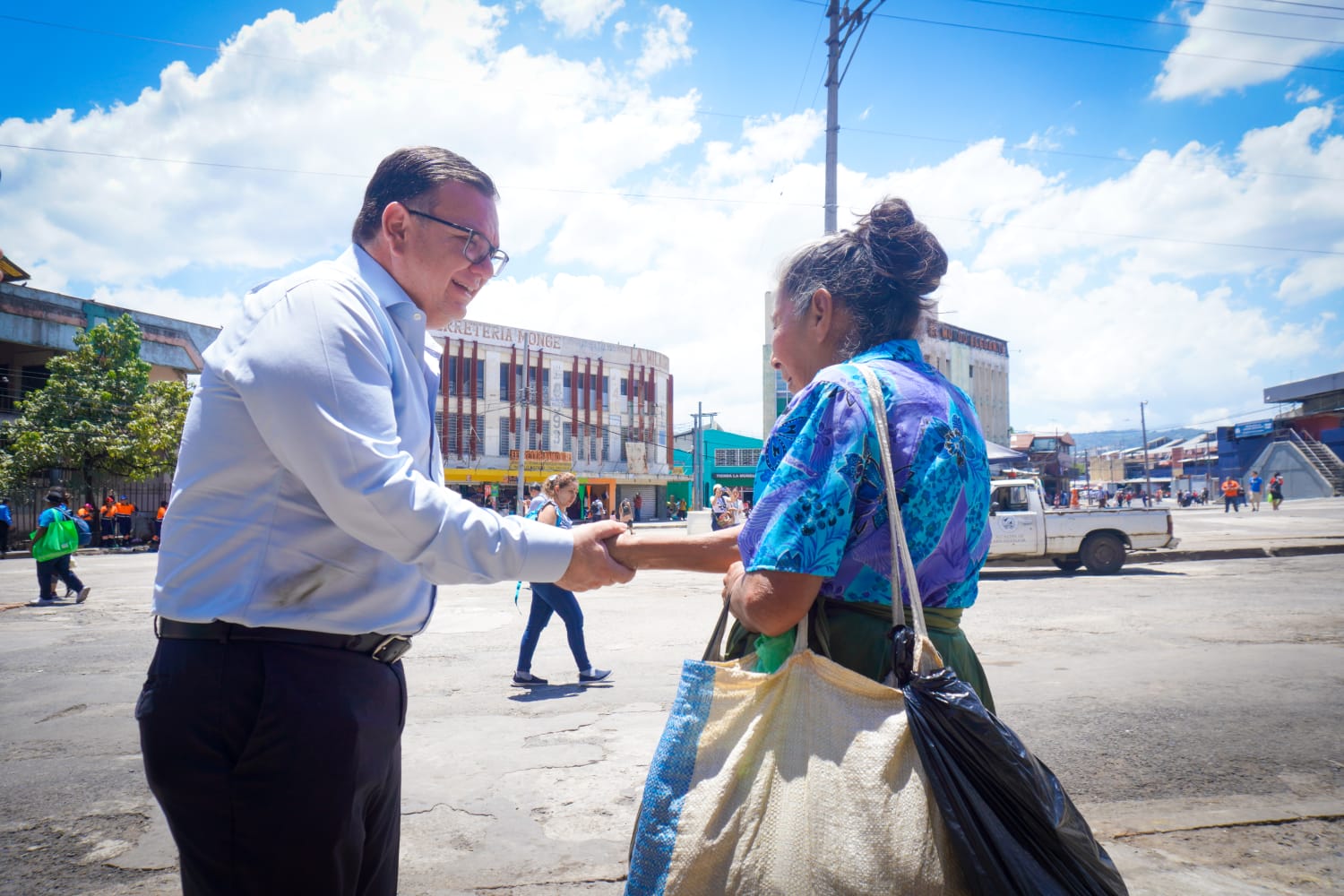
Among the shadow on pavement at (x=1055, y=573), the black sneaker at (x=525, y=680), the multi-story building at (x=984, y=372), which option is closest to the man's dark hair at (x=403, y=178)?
the black sneaker at (x=525, y=680)

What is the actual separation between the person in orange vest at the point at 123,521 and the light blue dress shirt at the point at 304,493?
29269 mm

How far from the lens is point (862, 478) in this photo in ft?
4.83

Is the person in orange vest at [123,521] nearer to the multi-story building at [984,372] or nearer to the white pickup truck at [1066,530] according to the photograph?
the white pickup truck at [1066,530]

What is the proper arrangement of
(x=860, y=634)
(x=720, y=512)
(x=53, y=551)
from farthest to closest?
(x=720, y=512), (x=53, y=551), (x=860, y=634)

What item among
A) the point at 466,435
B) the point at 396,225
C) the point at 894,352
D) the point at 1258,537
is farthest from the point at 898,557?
the point at 466,435

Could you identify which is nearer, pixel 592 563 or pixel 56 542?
pixel 592 563

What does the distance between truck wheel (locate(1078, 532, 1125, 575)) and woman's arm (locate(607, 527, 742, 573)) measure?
48.0 ft

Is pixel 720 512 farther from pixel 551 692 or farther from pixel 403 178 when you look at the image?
pixel 403 178

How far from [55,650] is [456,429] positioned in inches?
1478

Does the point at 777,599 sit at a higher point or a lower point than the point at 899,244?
lower

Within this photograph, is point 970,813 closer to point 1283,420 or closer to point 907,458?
point 907,458

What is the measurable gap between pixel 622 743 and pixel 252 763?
135 inches

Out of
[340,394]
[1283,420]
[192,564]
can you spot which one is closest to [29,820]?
[192,564]

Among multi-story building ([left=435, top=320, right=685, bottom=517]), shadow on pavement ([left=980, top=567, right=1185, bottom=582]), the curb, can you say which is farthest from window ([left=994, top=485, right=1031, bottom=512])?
multi-story building ([left=435, top=320, right=685, bottom=517])
